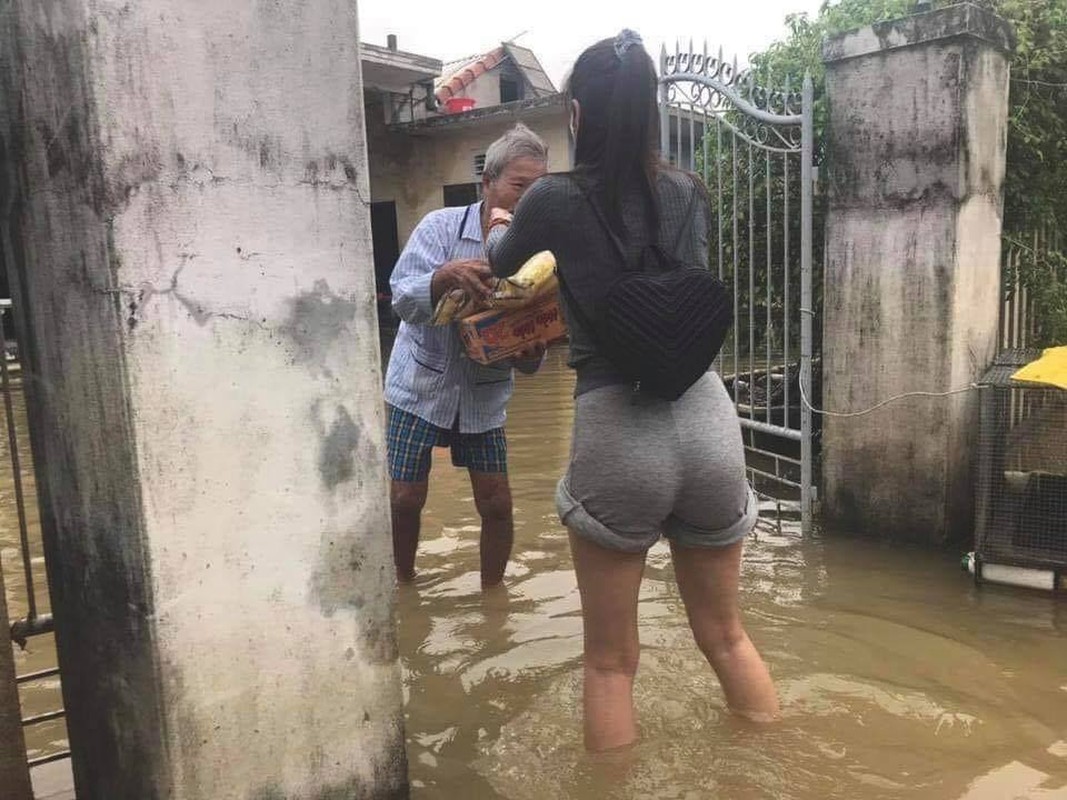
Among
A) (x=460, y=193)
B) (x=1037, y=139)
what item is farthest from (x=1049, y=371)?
(x=460, y=193)

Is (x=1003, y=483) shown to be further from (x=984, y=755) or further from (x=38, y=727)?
(x=38, y=727)

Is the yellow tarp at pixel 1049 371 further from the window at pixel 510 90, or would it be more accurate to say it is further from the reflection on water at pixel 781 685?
the window at pixel 510 90

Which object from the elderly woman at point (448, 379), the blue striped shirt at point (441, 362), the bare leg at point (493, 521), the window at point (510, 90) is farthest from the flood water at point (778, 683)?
the window at point (510, 90)

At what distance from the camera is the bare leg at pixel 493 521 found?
4035 mm

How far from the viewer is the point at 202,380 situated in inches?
82.7

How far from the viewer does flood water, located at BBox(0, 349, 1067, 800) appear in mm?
2691

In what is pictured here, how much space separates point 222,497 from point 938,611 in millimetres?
3014

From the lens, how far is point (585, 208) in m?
2.31

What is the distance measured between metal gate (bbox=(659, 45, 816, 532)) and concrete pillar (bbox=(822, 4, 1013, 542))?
0.17 metres

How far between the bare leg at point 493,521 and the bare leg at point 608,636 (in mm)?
1510

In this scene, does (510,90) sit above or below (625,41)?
above

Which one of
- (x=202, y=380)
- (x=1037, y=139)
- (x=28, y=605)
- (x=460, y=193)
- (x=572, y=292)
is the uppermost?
(x=460, y=193)

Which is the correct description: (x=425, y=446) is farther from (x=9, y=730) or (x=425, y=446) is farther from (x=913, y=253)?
(x=913, y=253)

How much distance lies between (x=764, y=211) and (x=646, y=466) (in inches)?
163
